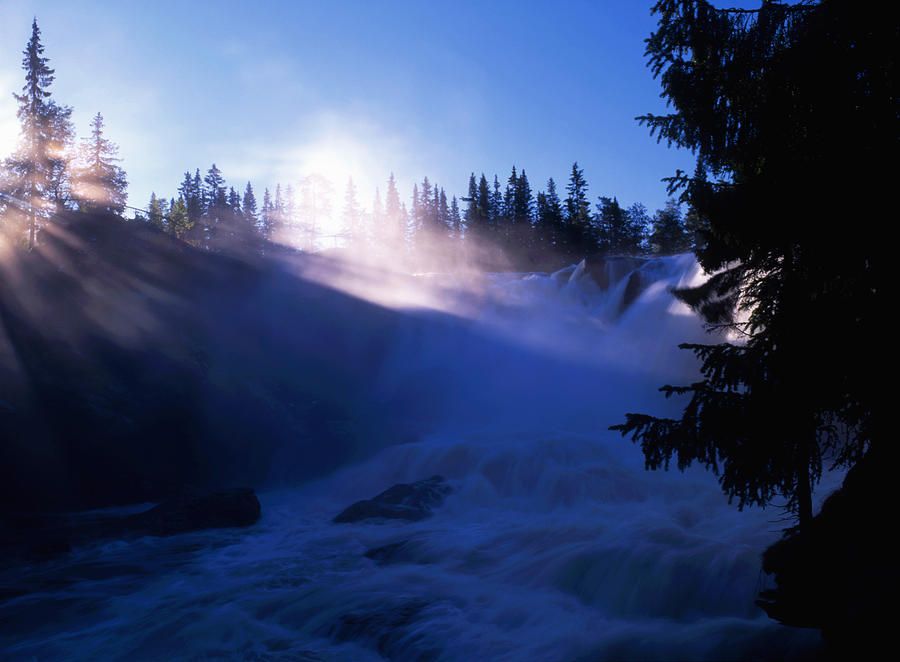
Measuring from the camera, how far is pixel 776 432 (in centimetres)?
454

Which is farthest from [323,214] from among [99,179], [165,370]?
[165,370]

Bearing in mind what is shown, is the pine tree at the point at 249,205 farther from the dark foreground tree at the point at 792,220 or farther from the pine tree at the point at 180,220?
the dark foreground tree at the point at 792,220

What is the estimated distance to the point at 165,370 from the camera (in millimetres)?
18594

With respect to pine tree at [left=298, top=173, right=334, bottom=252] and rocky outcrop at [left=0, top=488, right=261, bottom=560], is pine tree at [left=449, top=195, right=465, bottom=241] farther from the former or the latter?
rocky outcrop at [left=0, top=488, right=261, bottom=560]

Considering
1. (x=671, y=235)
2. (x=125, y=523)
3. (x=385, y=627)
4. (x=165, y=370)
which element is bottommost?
(x=385, y=627)

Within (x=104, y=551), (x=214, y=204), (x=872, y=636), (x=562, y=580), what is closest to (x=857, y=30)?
(x=872, y=636)

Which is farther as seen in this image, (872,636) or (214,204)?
(214,204)

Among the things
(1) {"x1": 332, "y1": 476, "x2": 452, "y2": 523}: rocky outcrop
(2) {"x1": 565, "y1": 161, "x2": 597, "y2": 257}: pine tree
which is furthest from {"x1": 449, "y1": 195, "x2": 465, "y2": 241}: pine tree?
(1) {"x1": 332, "y1": 476, "x2": 452, "y2": 523}: rocky outcrop

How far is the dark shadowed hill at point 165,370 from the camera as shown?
15.3 m

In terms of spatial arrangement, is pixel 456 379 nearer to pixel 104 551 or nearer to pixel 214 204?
pixel 104 551

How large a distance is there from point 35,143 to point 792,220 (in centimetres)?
3746

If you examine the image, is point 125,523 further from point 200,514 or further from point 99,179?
point 99,179

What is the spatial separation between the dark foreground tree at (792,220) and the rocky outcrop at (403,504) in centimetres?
946

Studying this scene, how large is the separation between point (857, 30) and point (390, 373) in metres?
24.9
